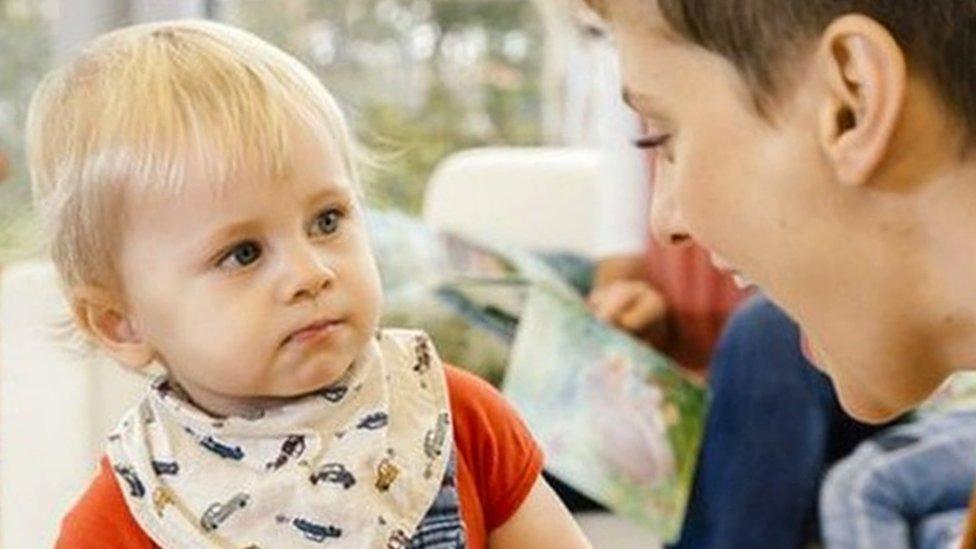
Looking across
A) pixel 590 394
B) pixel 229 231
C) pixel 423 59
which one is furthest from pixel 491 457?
pixel 423 59

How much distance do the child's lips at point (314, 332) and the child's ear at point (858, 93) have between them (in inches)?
14.0

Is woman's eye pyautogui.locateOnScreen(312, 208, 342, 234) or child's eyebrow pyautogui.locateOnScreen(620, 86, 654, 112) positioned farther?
woman's eye pyautogui.locateOnScreen(312, 208, 342, 234)

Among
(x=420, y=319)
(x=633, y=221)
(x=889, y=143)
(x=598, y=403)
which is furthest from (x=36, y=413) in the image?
(x=889, y=143)

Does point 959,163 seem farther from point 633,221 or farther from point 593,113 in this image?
point 593,113

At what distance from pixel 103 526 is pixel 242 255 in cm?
20

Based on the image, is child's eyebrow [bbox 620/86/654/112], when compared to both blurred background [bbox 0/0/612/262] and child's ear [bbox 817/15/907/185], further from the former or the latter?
blurred background [bbox 0/0/612/262]

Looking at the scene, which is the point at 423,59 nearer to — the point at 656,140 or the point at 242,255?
the point at 242,255

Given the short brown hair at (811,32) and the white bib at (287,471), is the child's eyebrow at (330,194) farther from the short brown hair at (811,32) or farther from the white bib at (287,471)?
the short brown hair at (811,32)

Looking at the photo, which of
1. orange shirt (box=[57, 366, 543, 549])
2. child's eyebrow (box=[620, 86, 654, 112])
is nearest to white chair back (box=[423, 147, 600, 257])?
orange shirt (box=[57, 366, 543, 549])

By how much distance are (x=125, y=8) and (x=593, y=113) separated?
2.62 ft

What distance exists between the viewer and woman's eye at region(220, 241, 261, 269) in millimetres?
1070

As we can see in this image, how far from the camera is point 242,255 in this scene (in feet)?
3.52

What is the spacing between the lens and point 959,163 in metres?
0.86

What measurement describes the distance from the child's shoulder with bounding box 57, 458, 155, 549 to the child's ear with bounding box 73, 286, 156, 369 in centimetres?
9
